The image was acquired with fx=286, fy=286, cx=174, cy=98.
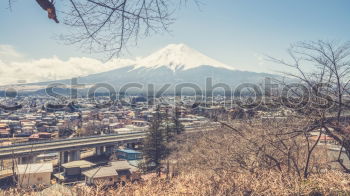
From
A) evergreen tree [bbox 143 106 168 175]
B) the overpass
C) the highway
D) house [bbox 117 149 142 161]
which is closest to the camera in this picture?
evergreen tree [bbox 143 106 168 175]

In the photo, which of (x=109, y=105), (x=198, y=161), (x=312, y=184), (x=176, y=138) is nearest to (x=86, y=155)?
(x=176, y=138)

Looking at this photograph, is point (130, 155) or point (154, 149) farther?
point (130, 155)

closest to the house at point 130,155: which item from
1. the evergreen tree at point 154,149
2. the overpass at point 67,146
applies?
the overpass at point 67,146

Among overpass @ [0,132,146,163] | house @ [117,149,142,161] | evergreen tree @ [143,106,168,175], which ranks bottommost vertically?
house @ [117,149,142,161]

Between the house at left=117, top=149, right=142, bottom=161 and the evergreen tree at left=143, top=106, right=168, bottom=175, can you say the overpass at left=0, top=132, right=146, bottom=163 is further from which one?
the evergreen tree at left=143, top=106, right=168, bottom=175

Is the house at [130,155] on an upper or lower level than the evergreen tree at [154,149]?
lower

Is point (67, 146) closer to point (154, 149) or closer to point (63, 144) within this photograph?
point (63, 144)

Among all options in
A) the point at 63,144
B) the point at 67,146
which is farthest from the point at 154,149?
the point at 63,144

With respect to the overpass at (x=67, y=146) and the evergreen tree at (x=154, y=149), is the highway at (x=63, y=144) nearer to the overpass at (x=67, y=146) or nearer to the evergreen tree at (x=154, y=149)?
the overpass at (x=67, y=146)

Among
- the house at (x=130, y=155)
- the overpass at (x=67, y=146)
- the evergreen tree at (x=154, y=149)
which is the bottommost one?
the house at (x=130, y=155)

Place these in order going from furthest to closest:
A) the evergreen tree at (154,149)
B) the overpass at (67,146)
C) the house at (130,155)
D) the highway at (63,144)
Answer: the house at (130,155), the overpass at (67,146), the highway at (63,144), the evergreen tree at (154,149)

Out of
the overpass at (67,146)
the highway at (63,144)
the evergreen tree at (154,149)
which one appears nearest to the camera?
the evergreen tree at (154,149)

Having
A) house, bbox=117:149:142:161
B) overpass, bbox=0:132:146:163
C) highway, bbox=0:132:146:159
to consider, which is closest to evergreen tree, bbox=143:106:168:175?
house, bbox=117:149:142:161

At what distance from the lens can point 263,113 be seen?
5.97m
